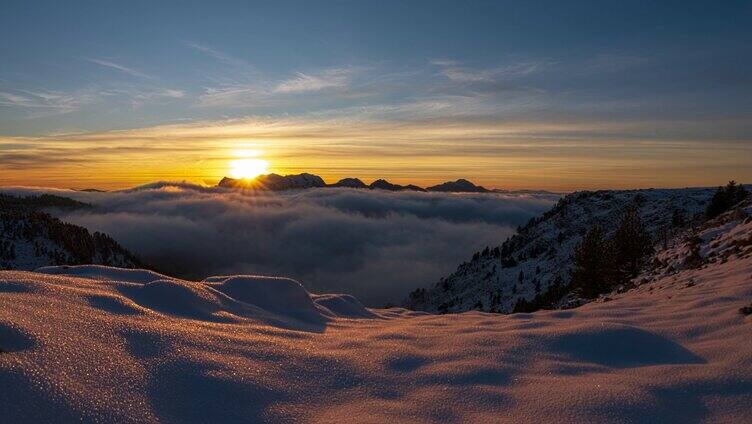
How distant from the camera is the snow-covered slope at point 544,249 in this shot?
320ft

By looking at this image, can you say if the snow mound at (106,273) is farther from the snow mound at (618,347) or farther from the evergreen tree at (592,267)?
the evergreen tree at (592,267)

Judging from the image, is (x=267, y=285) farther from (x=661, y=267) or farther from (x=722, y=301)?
(x=661, y=267)

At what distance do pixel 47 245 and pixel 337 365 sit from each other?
208409 mm

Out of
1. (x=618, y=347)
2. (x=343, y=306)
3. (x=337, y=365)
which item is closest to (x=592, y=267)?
(x=343, y=306)

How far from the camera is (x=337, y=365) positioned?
704 centimetres

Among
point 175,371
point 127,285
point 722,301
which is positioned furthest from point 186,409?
point 722,301

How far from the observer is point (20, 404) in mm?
4270

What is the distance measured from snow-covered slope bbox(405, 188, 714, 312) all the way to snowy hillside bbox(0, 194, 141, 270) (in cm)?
13651

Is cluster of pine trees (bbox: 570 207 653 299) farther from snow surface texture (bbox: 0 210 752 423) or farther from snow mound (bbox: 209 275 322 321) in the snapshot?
snow mound (bbox: 209 275 322 321)

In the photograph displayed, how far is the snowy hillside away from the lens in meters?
155

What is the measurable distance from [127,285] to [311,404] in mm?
7302

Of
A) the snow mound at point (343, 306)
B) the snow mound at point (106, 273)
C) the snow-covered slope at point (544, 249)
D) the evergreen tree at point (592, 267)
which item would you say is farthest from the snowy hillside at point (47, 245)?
the snow mound at point (343, 306)

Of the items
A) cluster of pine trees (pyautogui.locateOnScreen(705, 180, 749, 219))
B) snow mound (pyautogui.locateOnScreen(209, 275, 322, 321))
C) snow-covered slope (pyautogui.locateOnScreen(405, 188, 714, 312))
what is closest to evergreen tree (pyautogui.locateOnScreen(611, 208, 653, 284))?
cluster of pine trees (pyautogui.locateOnScreen(705, 180, 749, 219))

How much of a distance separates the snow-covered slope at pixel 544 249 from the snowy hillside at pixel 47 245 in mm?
136509
